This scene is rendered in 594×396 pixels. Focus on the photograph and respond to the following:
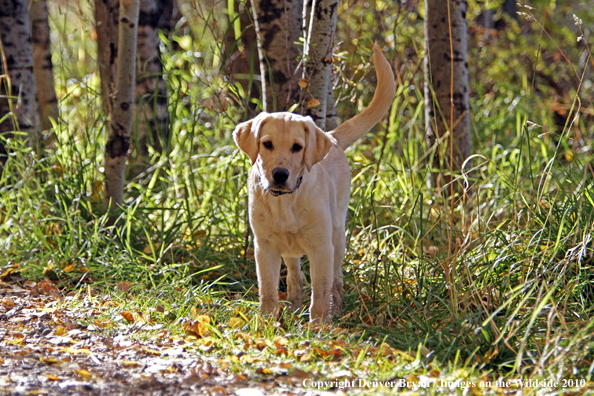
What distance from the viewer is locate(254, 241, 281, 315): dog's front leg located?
3084mm

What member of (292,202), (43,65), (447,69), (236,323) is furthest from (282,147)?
(43,65)

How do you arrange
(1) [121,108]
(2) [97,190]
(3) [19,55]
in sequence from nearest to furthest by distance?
(1) [121,108] < (2) [97,190] < (3) [19,55]

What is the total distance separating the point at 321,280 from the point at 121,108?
2.04 meters

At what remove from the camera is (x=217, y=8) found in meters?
11.3

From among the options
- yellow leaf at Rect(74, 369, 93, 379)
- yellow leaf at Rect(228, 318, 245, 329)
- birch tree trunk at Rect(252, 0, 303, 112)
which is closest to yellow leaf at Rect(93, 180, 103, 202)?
birch tree trunk at Rect(252, 0, 303, 112)

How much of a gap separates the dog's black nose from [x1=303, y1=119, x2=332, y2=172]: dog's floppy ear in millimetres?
188

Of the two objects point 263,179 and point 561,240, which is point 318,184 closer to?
point 263,179

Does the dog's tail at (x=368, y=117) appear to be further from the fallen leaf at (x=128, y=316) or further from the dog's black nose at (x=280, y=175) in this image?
the fallen leaf at (x=128, y=316)

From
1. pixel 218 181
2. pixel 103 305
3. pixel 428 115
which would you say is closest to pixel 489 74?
pixel 428 115

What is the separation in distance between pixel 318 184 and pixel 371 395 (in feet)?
4.21

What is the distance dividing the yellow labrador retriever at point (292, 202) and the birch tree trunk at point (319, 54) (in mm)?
351

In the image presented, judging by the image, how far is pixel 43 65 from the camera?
519 cm

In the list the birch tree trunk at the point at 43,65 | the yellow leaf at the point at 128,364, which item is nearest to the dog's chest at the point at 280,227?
the yellow leaf at the point at 128,364

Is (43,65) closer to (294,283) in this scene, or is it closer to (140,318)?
(140,318)
